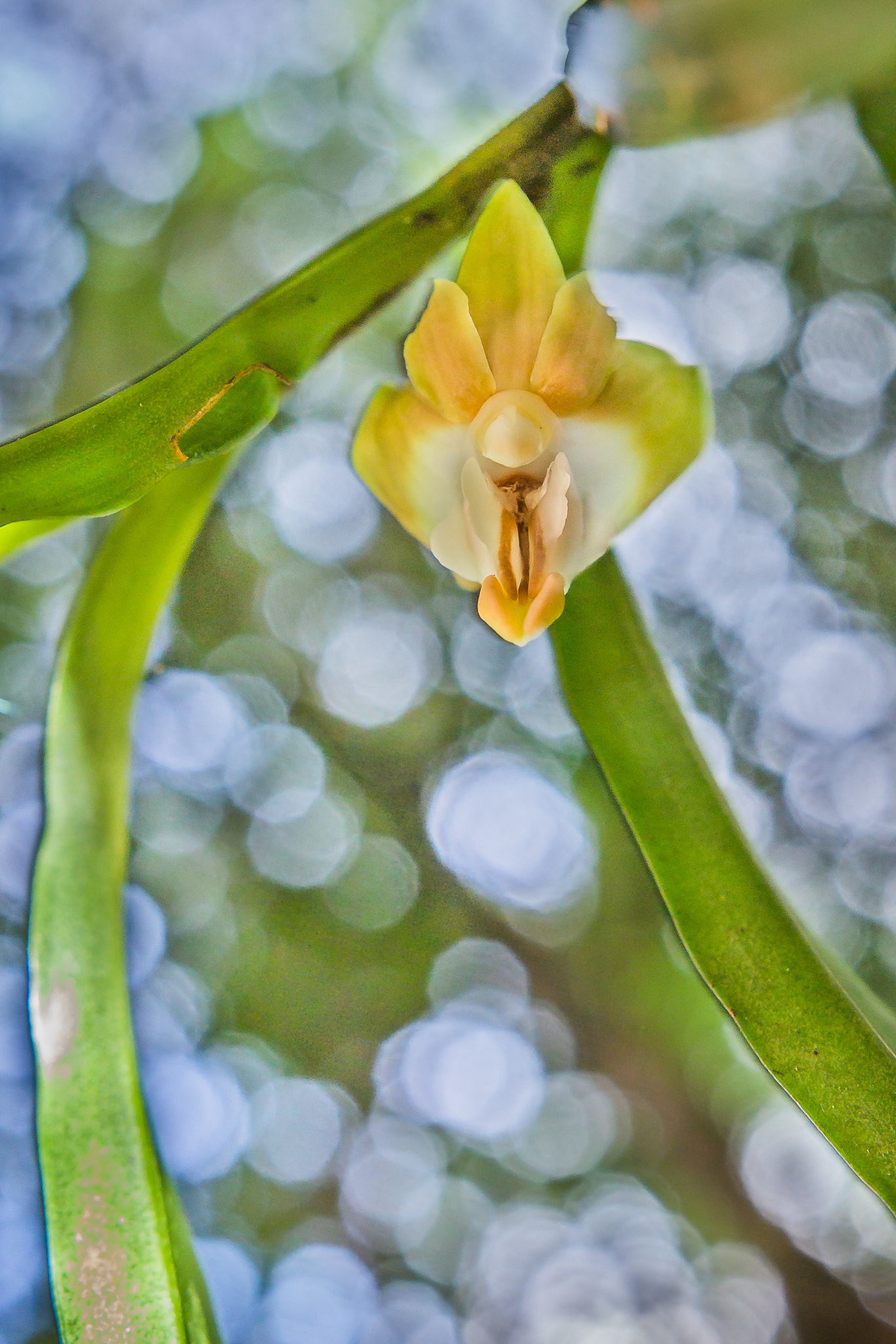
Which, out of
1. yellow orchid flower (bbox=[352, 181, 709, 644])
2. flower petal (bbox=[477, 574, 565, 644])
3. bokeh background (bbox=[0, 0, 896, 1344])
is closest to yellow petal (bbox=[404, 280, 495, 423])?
yellow orchid flower (bbox=[352, 181, 709, 644])

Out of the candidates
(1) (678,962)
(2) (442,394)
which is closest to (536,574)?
(2) (442,394)

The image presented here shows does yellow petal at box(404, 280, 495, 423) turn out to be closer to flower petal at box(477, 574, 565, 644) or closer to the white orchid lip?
the white orchid lip

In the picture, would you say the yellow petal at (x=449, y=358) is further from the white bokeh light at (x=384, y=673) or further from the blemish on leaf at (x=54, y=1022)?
the white bokeh light at (x=384, y=673)

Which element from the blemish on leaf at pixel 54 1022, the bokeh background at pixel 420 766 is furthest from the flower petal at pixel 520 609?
the bokeh background at pixel 420 766

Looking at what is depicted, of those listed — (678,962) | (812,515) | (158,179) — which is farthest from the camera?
(812,515)

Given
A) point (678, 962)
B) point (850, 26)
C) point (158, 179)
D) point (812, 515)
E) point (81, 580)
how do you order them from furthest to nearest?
point (812, 515), point (158, 179), point (678, 962), point (81, 580), point (850, 26)

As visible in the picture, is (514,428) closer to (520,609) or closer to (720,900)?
(520,609)

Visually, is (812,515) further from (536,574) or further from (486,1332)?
(486,1332)

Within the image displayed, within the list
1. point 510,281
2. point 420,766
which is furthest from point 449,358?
point 420,766
